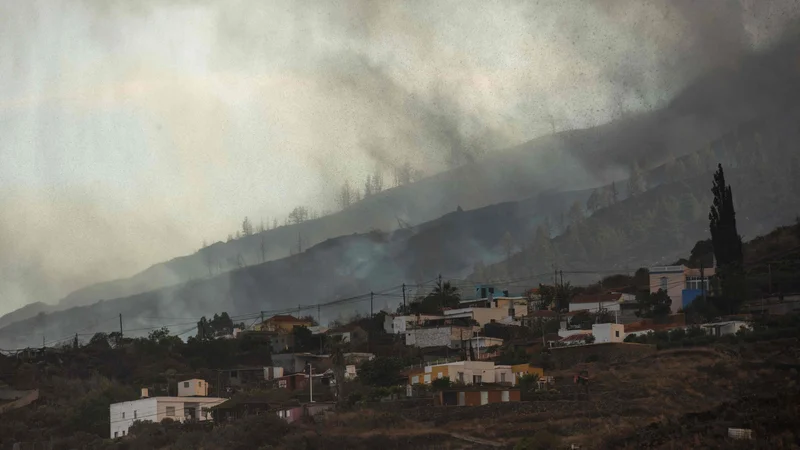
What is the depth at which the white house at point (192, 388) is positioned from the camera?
356 ft

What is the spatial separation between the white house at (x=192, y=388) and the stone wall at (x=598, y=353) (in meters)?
26.7

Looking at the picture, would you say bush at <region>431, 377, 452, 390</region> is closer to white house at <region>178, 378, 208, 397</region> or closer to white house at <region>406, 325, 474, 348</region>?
white house at <region>406, 325, 474, 348</region>

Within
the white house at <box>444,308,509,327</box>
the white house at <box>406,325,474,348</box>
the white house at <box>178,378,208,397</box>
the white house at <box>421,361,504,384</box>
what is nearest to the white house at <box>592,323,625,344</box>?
the white house at <box>421,361,504,384</box>

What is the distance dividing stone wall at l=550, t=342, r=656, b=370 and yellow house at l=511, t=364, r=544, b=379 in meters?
2.38

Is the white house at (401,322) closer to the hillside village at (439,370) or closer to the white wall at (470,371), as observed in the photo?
the hillside village at (439,370)

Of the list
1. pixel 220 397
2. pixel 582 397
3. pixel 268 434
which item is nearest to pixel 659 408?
pixel 582 397

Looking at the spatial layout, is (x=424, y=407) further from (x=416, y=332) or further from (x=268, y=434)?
(x=416, y=332)

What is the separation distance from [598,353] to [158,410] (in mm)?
31109

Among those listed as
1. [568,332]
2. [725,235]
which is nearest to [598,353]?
[568,332]

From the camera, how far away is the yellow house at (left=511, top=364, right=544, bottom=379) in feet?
307

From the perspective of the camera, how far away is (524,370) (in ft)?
311

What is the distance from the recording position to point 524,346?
10738cm

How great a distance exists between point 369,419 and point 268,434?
618cm

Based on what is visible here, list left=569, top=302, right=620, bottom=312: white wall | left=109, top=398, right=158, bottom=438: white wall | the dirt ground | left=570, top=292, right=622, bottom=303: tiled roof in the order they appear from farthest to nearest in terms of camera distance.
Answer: left=570, top=292, right=622, bottom=303: tiled roof, left=569, top=302, right=620, bottom=312: white wall, left=109, top=398, right=158, bottom=438: white wall, the dirt ground
